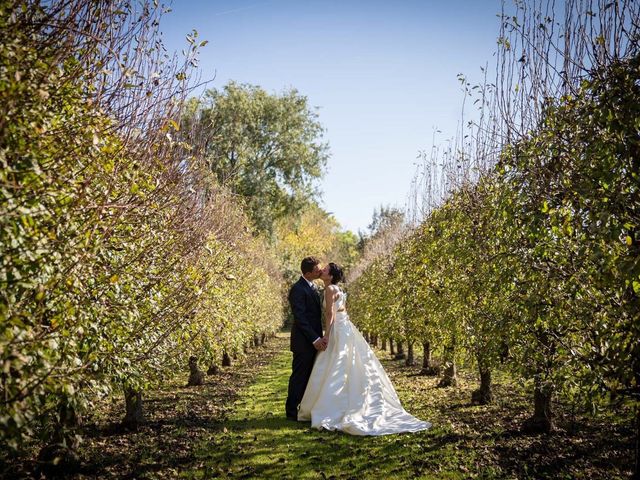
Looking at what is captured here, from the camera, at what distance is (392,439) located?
7645 millimetres

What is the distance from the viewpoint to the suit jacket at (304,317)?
30.1 feet

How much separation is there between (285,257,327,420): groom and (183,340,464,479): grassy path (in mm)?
654

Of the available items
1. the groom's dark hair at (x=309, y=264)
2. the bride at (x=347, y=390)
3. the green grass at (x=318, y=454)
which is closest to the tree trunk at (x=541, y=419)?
the green grass at (x=318, y=454)

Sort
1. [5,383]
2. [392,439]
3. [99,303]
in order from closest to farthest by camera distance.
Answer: [5,383] → [99,303] → [392,439]

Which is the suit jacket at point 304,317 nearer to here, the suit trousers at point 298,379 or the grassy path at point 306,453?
the suit trousers at point 298,379

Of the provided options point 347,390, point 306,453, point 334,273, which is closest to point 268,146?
point 334,273

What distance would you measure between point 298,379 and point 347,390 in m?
1.10

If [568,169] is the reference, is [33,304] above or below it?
below

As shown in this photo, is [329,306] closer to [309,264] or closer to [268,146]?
[309,264]

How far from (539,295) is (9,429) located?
5.39 meters

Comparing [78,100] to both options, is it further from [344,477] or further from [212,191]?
[212,191]

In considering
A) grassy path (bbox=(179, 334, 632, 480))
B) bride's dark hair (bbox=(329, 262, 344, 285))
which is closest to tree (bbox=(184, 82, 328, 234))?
bride's dark hair (bbox=(329, 262, 344, 285))

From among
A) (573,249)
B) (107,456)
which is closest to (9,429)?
(107,456)

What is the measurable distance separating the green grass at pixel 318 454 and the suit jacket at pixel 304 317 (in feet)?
5.06
